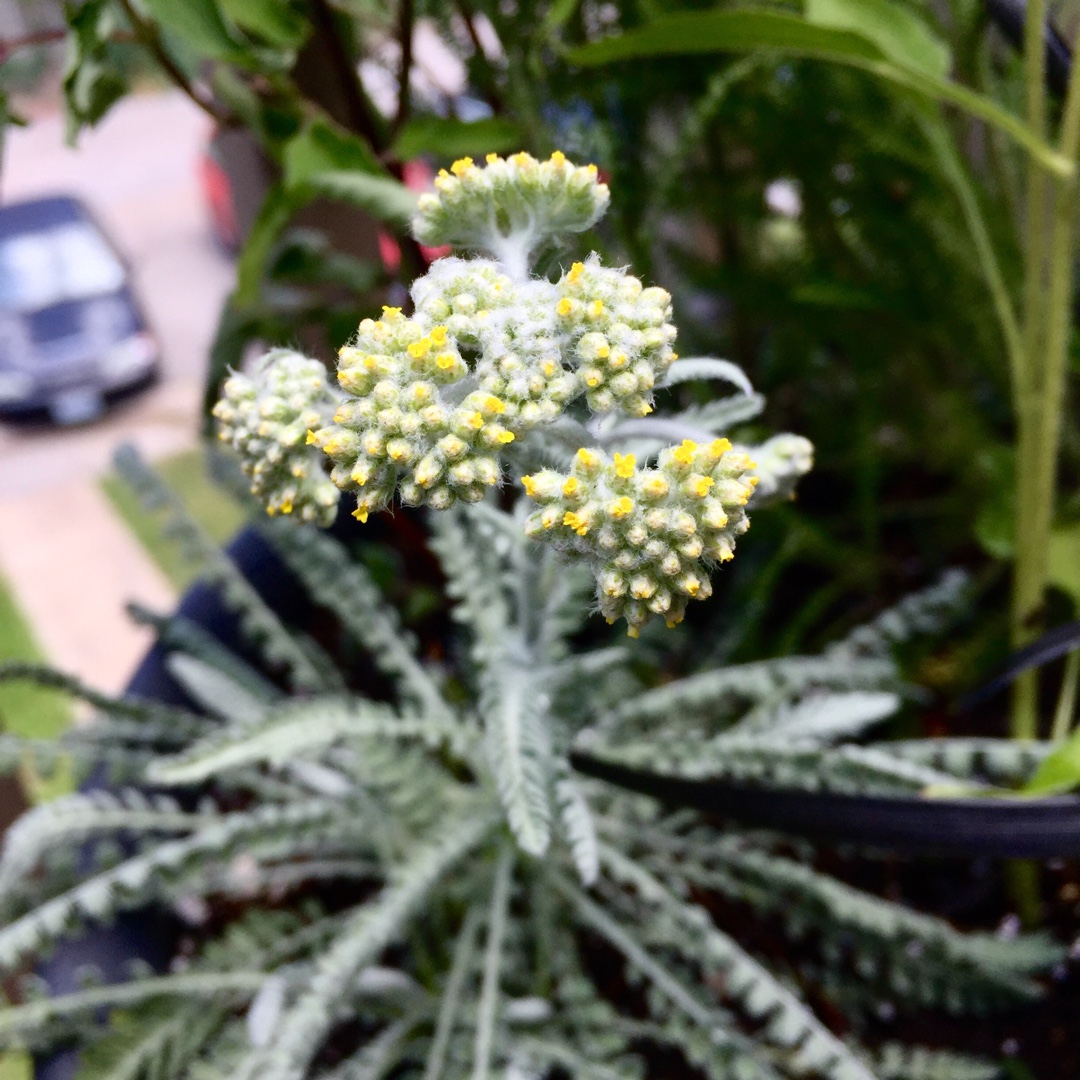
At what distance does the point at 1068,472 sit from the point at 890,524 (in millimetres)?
153

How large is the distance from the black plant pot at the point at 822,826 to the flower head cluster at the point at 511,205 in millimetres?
271

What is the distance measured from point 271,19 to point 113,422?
1.12m

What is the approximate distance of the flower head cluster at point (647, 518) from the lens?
35cm

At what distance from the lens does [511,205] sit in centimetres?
42

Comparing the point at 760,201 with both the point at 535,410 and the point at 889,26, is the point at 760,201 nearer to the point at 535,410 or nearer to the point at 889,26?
the point at 889,26

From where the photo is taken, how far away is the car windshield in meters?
1.61

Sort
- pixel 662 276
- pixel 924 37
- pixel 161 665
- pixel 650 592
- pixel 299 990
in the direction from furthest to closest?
1. pixel 662 276
2. pixel 161 665
3. pixel 299 990
4. pixel 924 37
5. pixel 650 592

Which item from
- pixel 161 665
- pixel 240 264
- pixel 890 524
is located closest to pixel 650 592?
pixel 240 264

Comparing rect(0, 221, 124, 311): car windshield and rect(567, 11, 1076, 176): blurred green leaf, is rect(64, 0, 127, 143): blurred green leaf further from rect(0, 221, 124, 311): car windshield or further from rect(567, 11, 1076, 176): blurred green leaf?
rect(0, 221, 124, 311): car windshield

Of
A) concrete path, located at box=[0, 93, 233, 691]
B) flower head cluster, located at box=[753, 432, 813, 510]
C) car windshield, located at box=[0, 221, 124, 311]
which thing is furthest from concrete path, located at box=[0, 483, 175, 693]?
flower head cluster, located at box=[753, 432, 813, 510]

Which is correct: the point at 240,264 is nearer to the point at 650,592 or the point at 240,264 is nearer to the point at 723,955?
the point at 650,592

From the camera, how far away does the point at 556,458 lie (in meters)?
0.44

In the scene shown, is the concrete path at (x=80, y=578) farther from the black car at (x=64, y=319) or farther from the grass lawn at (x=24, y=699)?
the black car at (x=64, y=319)

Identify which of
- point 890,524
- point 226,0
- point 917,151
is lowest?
point 890,524
